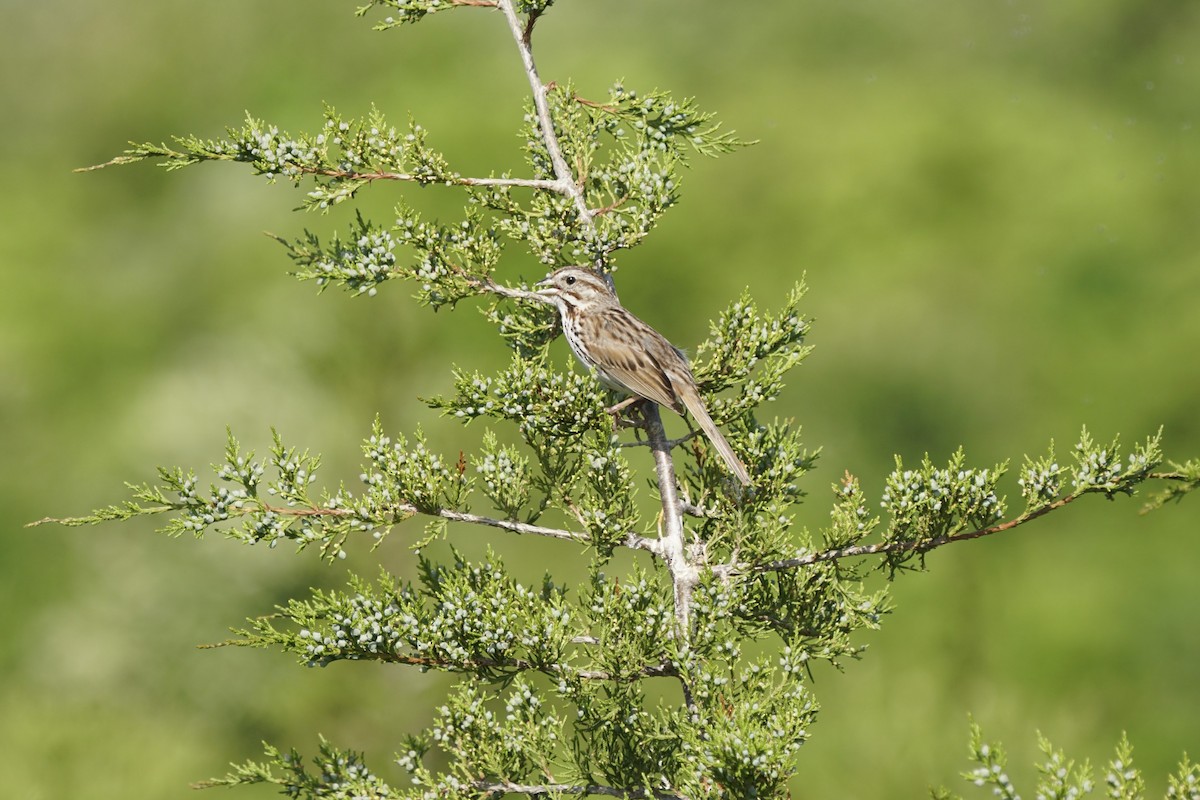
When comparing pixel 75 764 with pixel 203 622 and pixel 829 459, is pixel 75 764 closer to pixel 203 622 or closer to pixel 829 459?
pixel 203 622

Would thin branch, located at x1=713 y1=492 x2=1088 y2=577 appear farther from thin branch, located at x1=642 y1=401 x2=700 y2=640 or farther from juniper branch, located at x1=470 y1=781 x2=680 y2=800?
juniper branch, located at x1=470 y1=781 x2=680 y2=800

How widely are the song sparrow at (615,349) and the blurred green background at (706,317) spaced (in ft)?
5.26

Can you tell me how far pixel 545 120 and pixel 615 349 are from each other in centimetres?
135

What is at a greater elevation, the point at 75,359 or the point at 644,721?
the point at 75,359

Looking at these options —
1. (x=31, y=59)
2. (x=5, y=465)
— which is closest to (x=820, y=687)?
(x=5, y=465)

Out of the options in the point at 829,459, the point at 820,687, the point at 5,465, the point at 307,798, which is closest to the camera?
the point at 307,798

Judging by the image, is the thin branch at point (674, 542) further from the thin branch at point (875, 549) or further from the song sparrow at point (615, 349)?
the song sparrow at point (615, 349)

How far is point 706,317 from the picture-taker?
30.9 m

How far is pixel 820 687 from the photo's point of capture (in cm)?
2078

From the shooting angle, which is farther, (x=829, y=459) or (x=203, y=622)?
(x=829, y=459)

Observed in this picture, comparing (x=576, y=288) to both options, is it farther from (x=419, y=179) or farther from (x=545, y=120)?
(x=419, y=179)

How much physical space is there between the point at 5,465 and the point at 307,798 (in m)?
21.8

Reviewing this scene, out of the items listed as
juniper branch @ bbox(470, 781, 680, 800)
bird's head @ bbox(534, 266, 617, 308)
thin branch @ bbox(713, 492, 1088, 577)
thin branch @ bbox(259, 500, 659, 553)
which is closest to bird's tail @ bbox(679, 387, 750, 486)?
thin branch @ bbox(713, 492, 1088, 577)

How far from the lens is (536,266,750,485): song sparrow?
740 centimetres
